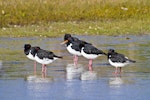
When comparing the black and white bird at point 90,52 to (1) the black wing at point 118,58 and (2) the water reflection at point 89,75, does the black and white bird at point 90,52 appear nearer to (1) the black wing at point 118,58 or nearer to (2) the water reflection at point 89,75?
(2) the water reflection at point 89,75

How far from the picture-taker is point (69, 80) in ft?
50.5

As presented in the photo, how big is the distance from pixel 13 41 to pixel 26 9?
8.09 meters

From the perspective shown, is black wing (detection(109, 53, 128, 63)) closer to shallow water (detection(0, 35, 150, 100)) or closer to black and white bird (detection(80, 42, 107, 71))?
shallow water (detection(0, 35, 150, 100))

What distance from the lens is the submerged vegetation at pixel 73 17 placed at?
90.4 feet

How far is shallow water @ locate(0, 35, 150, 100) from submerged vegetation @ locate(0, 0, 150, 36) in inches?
217

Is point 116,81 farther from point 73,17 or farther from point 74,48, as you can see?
point 73,17

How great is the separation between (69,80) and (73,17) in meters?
16.7

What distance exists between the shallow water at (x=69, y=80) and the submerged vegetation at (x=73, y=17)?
5.51 metres

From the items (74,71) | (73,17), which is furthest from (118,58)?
(73,17)

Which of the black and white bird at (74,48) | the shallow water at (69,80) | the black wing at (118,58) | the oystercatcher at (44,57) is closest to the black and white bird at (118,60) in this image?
the black wing at (118,58)

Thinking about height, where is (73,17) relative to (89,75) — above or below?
below

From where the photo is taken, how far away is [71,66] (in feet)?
58.7

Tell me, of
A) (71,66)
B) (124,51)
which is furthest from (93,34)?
(71,66)

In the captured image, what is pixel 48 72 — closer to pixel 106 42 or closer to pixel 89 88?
pixel 89 88
